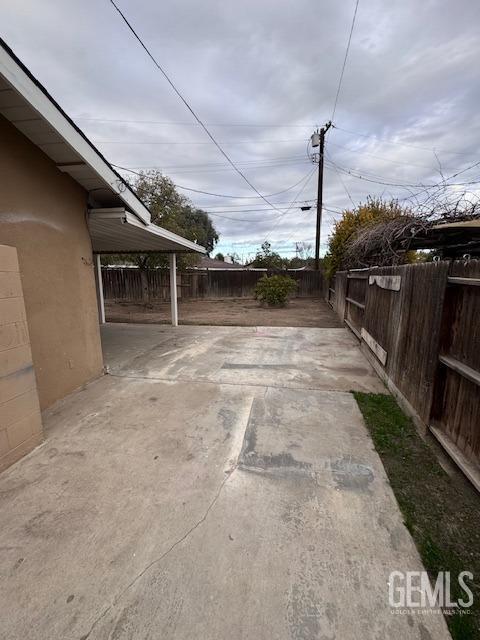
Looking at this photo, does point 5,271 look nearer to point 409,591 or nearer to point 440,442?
point 409,591

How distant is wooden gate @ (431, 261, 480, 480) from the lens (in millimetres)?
2121

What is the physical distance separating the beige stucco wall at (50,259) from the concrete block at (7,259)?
680 millimetres

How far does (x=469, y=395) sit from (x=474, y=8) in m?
5.21

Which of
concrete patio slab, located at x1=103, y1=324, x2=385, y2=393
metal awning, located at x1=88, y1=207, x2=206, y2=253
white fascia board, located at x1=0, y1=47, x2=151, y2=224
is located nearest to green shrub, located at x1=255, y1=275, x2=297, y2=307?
concrete patio slab, located at x1=103, y1=324, x2=385, y2=393

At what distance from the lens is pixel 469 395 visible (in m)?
2.19

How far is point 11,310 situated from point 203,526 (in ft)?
7.05

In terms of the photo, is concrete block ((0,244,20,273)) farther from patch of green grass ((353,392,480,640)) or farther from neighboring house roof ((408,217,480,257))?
neighboring house roof ((408,217,480,257))

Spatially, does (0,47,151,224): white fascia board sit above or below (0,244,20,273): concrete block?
above

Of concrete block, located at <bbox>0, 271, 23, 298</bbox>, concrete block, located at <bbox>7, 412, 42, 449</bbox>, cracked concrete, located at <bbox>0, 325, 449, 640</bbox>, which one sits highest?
concrete block, located at <bbox>0, 271, 23, 298</bbox>

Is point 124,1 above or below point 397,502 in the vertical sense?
above

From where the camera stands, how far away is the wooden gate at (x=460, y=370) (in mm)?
2121

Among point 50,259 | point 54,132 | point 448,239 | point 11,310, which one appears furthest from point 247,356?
point 54,132

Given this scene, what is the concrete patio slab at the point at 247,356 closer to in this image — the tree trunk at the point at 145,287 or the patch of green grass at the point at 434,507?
the patch of green grass at the point at 434,507

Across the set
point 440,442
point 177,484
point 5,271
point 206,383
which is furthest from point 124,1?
point 440,442
